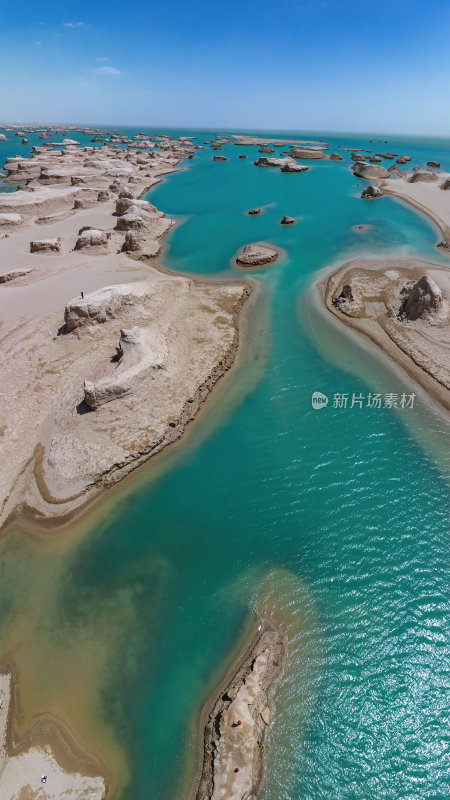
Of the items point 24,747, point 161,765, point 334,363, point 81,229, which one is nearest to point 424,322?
point 334,363

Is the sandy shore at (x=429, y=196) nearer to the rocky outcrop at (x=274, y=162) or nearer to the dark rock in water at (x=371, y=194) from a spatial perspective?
the dark rock in water at (x=371, y=194)

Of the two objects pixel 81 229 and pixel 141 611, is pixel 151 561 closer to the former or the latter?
pixel 141 611

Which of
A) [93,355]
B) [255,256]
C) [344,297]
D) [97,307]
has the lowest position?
[93,355]

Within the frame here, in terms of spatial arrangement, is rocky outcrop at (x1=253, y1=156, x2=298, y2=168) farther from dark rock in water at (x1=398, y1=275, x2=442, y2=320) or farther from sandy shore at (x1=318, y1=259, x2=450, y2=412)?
dark rock in water at (x1=398, y1=275, x2=442, y2=320)

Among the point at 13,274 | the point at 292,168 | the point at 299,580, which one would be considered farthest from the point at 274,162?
the point at 299,580

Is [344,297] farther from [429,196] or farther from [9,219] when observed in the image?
[429,196]
